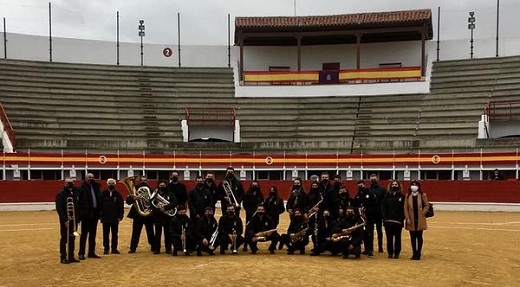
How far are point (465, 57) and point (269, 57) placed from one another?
1488cm

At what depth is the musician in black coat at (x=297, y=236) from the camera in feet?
39.7

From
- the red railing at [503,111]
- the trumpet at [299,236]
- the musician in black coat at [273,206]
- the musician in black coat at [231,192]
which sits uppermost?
the red railing at [503,111]

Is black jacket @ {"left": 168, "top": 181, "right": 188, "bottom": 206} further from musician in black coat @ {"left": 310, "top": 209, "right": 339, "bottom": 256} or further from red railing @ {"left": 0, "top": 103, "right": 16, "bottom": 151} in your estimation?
red railing @ {"left": 0, "top": 103, "right": 16, "bottom": 151}

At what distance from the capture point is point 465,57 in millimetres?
39594

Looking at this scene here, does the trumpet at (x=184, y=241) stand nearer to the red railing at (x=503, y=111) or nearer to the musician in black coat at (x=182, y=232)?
the musician in black coat at (x=182, y=232)

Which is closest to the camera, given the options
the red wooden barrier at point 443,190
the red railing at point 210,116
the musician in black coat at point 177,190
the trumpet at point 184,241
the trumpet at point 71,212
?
the trumpet at point 71,212

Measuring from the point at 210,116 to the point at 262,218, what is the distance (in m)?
22.1

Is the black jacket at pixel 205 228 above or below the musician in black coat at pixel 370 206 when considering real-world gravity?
below

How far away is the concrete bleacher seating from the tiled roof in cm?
441

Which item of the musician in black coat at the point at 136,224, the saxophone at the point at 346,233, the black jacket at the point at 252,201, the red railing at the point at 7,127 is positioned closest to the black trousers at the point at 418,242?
the saxophone at the point at 346,233

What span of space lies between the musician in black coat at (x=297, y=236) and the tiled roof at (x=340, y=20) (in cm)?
2692

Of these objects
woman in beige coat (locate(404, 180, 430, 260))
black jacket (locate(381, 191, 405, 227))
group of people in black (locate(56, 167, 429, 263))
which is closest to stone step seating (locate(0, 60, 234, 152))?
group of people in black (locate(56, 167, 429, 263))

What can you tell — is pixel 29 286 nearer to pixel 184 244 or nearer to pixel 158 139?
pixel 184 244

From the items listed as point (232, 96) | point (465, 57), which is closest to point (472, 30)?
point (465, 57)
